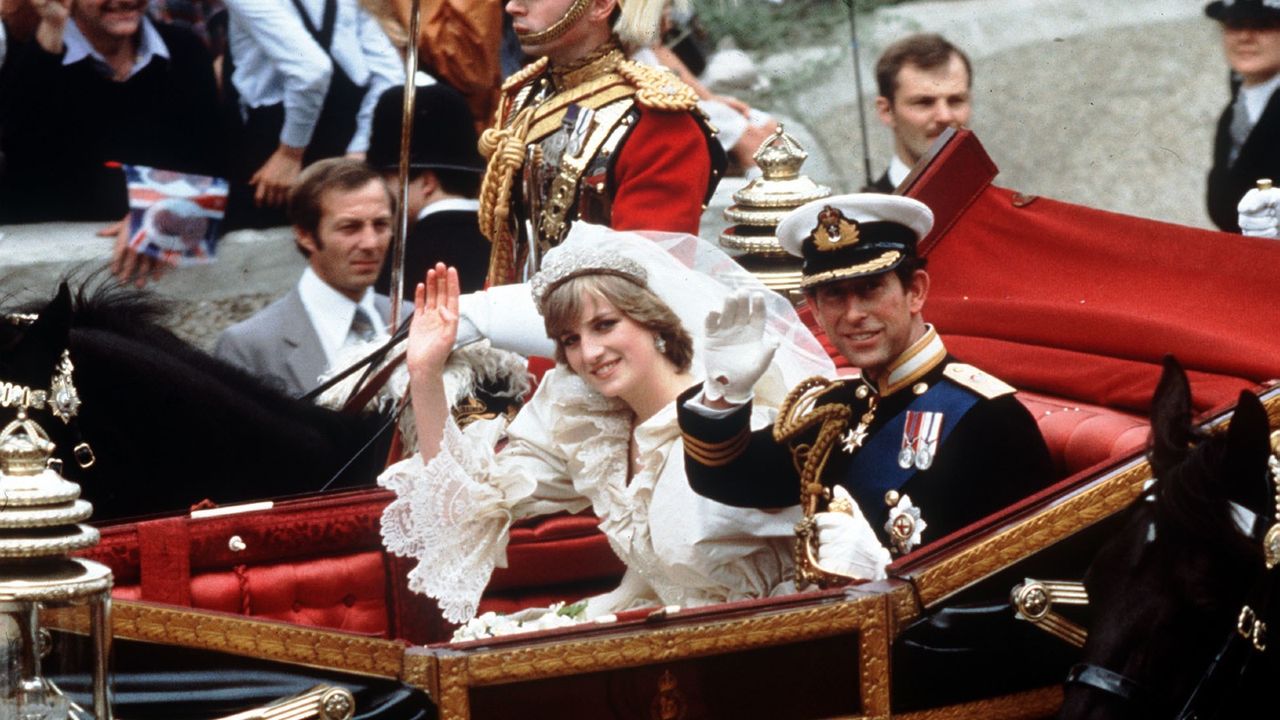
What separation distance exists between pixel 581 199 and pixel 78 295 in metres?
1.19

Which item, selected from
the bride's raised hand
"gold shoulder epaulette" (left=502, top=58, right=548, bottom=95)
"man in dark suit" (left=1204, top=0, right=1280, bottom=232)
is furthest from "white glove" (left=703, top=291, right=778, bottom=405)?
"man in dark suit" (left=1204, top=0, right=1280, bottom=232)

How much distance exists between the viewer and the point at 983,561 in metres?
3.75

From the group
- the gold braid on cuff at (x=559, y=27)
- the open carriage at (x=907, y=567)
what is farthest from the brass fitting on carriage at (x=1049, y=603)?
the gold braid on cuff at (x=559, y=27)

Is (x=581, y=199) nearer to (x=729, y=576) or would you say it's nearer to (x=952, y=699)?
(x=729, y=576)

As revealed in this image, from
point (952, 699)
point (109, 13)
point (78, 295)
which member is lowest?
point (952, 699)

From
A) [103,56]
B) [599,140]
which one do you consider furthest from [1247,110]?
[103,56]

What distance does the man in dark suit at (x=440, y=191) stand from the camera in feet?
21.6

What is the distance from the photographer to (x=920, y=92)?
6965mm

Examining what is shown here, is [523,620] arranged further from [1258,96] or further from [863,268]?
[1258,96]

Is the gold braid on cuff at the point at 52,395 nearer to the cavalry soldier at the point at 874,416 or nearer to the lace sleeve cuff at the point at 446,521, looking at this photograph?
the lace sleeve cuff at the point at 446,521

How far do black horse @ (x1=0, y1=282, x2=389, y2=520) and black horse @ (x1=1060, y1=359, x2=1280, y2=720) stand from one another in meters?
1.86

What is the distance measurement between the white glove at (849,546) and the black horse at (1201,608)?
81 cm

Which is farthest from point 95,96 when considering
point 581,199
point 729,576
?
point 729,576

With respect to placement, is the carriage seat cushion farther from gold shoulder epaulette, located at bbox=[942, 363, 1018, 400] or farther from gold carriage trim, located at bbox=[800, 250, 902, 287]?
gold carriage trim, located at bbox=[800, 250, 902, 287]
